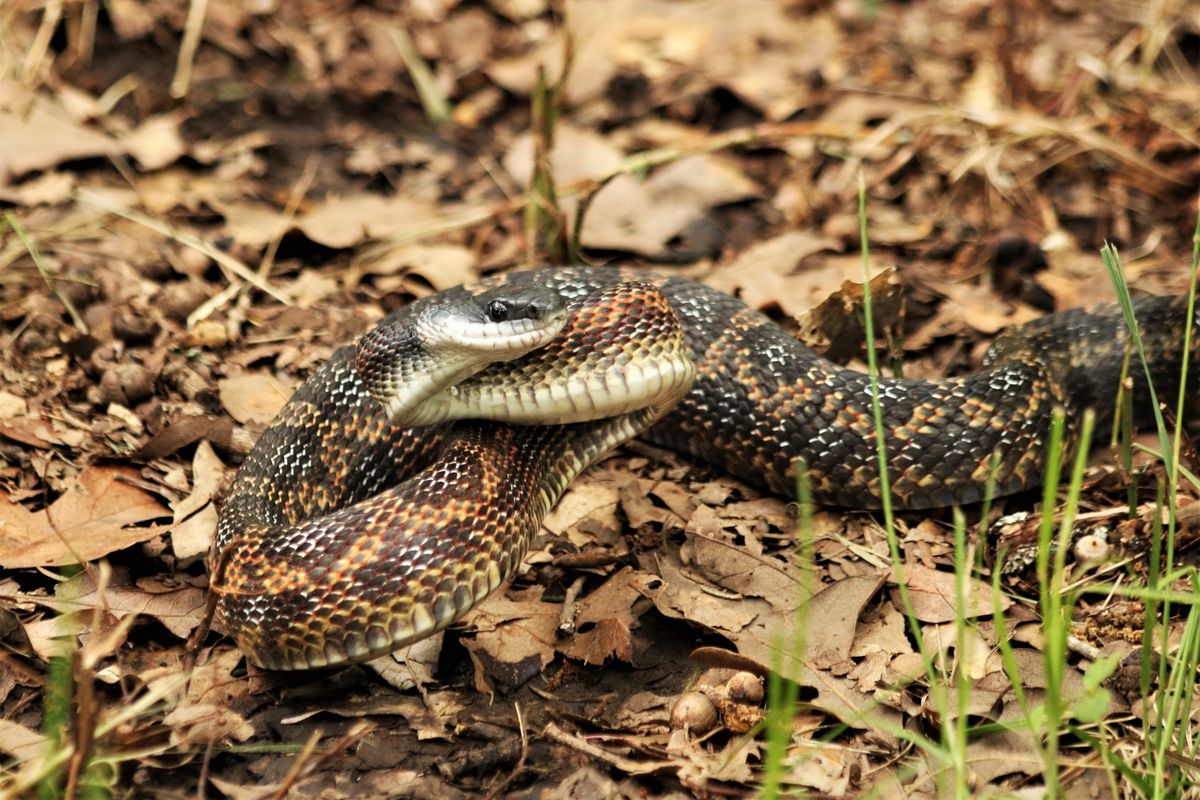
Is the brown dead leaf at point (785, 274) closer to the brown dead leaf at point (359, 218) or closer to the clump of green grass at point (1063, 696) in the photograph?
the brown dead leaf at point (359, 218)

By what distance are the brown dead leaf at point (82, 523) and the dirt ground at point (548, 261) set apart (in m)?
0.02

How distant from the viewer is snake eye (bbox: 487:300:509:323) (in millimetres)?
4883

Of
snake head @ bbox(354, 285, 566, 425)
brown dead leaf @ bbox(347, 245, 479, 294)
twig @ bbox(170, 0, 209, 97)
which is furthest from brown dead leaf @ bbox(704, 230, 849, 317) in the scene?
twig @ bbox(170, 0, 209, 97)

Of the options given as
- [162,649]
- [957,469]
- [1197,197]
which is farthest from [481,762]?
[1197,197]

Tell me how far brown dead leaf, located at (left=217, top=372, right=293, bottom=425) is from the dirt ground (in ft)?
0.07

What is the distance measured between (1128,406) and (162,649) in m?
4.19

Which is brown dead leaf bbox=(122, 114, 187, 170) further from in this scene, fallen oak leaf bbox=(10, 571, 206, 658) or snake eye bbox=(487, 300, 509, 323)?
snake eye bbox=(487, 300, 509, 323)

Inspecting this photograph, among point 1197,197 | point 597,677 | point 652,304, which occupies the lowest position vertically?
point 597,677

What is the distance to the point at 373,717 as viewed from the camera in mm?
4676

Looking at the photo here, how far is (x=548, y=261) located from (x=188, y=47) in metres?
3.79

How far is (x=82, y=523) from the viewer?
213 inches

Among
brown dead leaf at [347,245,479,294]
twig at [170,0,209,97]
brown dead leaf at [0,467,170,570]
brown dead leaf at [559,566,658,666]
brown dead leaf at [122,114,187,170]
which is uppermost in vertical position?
twig at [170,0,209,97]

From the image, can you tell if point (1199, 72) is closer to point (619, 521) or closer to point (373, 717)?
→ point (619, 521)

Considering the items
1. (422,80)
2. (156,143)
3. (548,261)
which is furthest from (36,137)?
(548,261)
